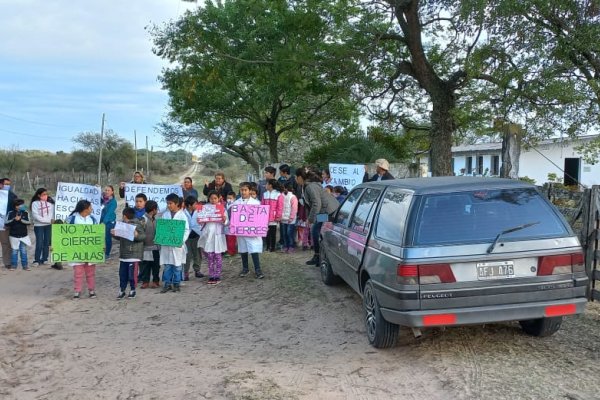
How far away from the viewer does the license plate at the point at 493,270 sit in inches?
177

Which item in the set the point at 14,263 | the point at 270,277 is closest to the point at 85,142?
the point at 14,263

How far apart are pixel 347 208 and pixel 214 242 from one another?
2686mm

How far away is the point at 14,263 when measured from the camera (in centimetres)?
1066

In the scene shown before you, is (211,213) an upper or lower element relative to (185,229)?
upper

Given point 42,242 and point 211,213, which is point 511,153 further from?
point 42,242

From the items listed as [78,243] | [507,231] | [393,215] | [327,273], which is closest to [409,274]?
[393,215]

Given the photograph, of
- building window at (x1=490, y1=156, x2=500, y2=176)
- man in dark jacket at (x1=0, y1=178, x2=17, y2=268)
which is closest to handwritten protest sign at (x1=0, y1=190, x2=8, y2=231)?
man in dark jacket at (x1=0, y1=178, x2=17, y2=268)

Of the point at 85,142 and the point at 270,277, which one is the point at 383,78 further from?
the point at 85,142

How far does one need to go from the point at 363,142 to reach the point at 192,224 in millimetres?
10952

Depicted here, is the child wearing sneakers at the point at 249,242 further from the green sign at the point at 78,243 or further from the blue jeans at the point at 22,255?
the blue jeans at the point at 22,255

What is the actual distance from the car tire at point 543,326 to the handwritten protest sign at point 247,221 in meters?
4.51

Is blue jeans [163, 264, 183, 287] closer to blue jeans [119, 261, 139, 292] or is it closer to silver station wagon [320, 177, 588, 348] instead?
blue jeans [119, 261, 139, 292]

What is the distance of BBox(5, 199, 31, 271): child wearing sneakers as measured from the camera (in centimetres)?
1031

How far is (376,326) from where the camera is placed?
5.12 m
